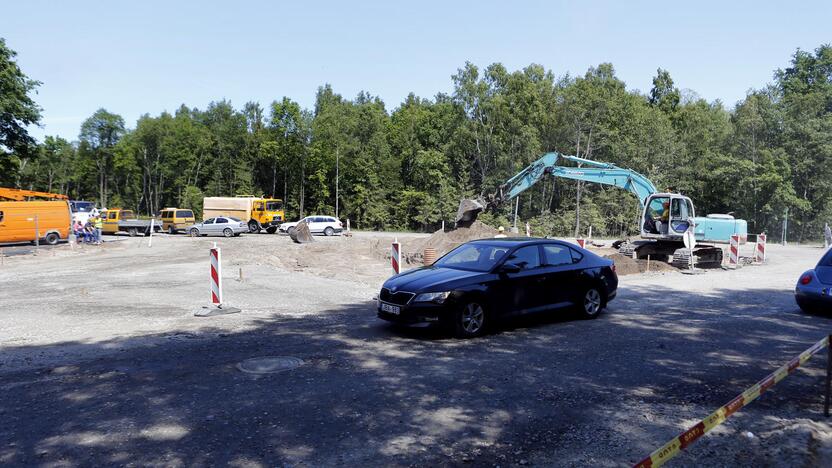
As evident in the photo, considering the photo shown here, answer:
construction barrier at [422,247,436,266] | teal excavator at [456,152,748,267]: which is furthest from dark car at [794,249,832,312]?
construction barrier at [422,247,436,266]

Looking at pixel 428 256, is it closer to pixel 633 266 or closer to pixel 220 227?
pixel 633 266

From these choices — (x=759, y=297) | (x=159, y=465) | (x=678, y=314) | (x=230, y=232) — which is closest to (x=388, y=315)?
(x=159, y=465)

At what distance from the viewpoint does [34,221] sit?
28953 mm

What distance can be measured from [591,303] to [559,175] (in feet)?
49.6

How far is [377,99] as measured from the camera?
88.2m

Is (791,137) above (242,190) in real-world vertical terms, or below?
above

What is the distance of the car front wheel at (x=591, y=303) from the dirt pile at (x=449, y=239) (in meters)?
13.4

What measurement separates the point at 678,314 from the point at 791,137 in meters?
46.8

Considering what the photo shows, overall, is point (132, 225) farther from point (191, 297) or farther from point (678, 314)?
point (678, 314)

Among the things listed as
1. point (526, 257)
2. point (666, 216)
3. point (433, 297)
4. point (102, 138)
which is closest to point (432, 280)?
point (433, 297)

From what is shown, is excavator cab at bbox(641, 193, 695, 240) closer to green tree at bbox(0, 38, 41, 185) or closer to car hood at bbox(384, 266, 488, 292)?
car hood at bbox(384, 266, 488, 292)

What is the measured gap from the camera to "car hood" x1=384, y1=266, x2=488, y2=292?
834 centimetres

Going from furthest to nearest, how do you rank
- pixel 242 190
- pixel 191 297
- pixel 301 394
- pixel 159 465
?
pixel 242 190, pixel 191 297, pixel 301 394, pixel 159 465

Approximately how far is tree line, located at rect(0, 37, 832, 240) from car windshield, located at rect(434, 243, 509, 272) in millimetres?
41191
